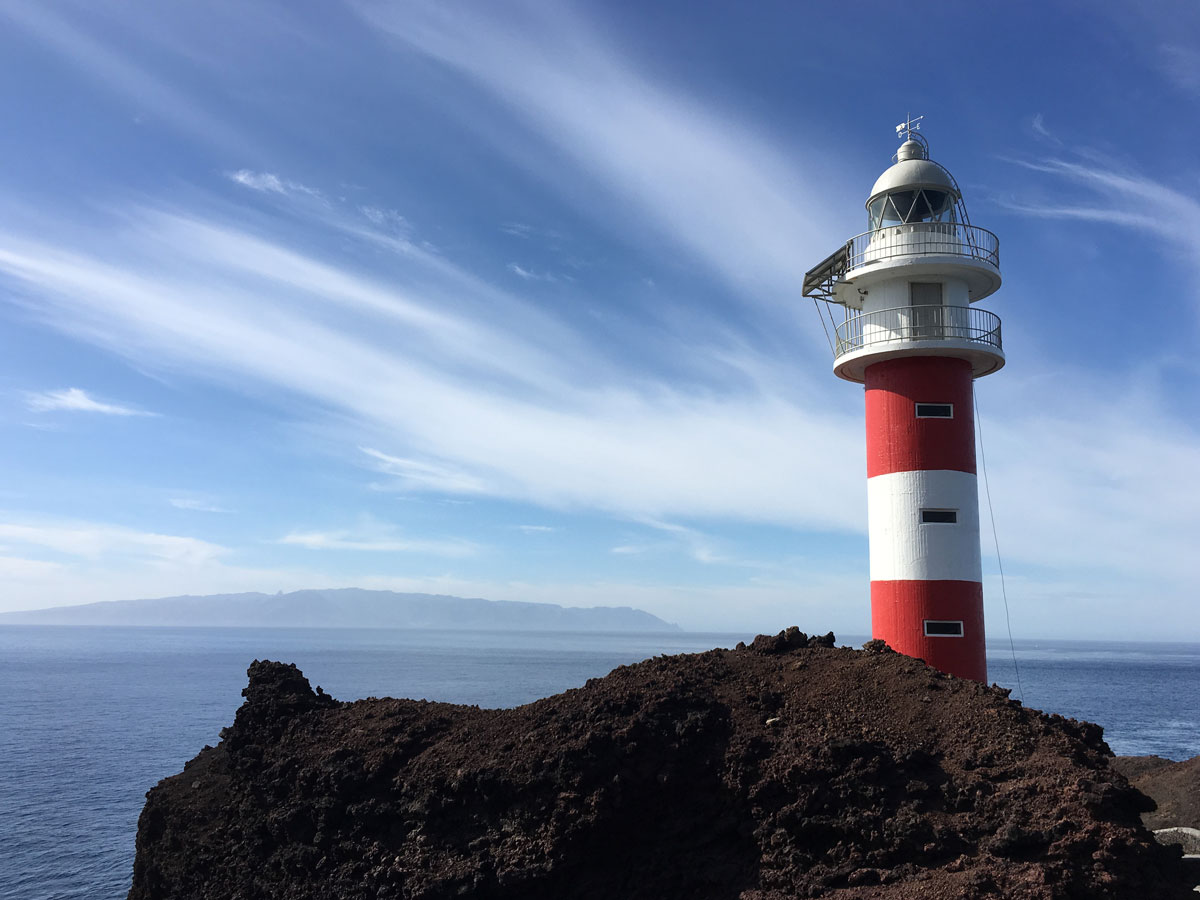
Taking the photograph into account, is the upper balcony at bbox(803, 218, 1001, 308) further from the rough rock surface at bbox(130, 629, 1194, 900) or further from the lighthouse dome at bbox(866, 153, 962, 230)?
the rough rock surface at bbox(130, 629, 1194, 900)

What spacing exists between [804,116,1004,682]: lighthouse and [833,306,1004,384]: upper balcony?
2 cm

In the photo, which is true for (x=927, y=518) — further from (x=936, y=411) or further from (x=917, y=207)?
(x=917, y=207)

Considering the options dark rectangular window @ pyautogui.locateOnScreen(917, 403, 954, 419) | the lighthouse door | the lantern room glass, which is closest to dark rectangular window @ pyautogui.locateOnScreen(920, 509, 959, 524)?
dark rectangular window @ pyautogui.locateOnScreen(917, 403, 954, 419)

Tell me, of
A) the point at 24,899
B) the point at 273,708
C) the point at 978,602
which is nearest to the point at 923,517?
the point at 978,602

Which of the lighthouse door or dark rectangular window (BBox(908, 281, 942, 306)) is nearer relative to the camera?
the lighthouse door

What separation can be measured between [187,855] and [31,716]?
52.8 m

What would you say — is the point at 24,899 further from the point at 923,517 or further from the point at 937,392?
the point at 937,392

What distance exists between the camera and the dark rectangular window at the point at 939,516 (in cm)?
1577

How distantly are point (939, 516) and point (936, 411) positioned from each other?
1973mm

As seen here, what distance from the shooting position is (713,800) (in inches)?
341

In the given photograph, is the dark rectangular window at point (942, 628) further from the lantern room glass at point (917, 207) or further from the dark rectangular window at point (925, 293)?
the lantern room glass at point (917, 207)

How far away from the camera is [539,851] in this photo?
8.52 meters

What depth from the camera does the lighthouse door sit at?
53.4 feet

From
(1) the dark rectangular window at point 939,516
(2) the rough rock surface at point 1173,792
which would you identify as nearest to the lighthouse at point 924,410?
(1) the dark rectangular window at point 939,516
